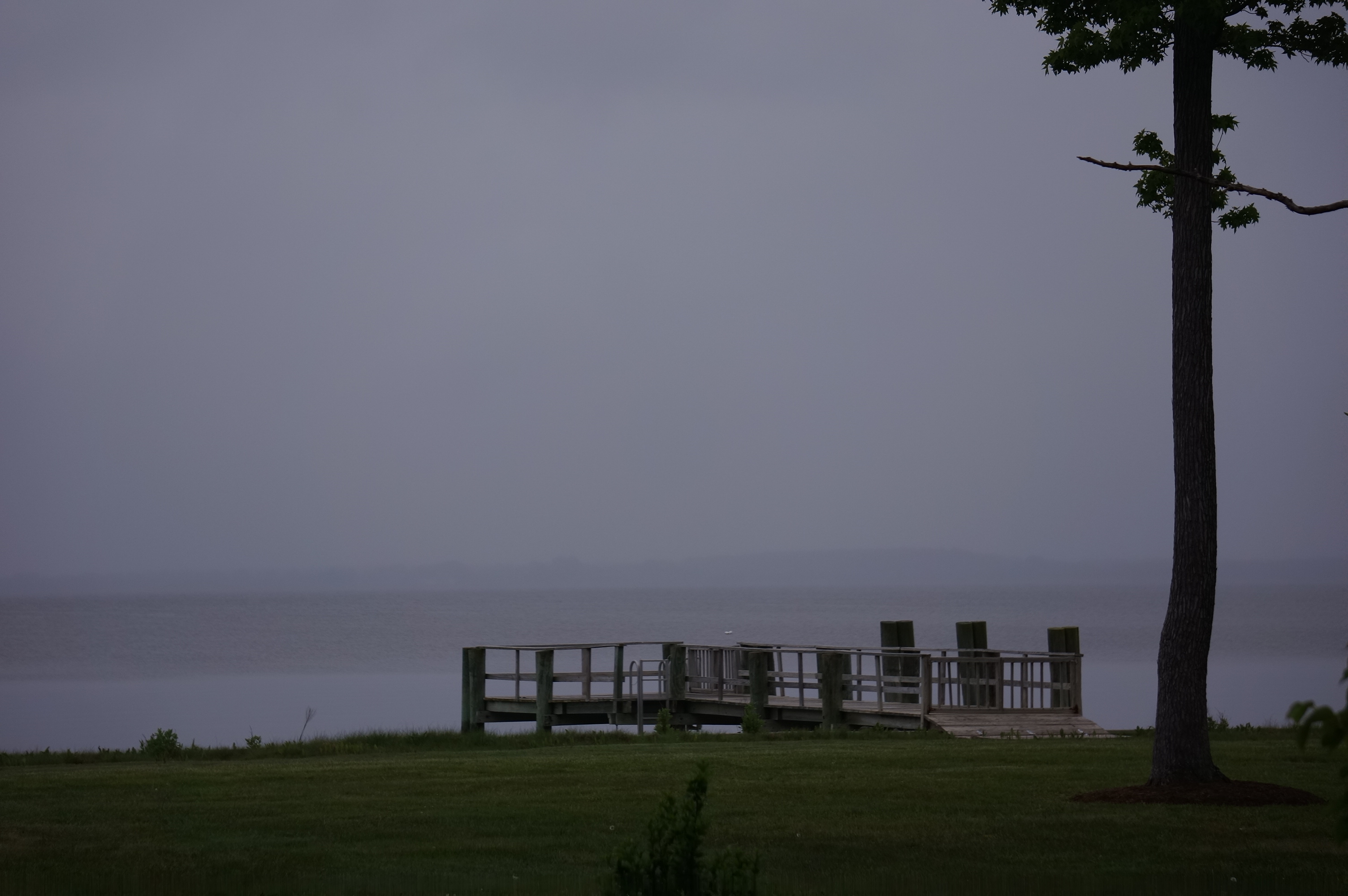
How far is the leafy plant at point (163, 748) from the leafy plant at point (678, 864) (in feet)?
44.9

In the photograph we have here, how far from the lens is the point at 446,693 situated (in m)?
58.9

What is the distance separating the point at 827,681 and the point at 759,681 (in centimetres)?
223

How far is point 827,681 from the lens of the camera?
24469 mm

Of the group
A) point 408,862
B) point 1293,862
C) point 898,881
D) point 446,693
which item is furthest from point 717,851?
point 446,693

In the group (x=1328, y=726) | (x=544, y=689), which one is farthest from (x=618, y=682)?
(x=1328, y=726)

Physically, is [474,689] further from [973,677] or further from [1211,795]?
[1211,795]

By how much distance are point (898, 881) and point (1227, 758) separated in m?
8.52

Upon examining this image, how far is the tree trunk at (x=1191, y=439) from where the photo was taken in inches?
525

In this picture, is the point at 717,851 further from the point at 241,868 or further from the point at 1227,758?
the point at 1227,758

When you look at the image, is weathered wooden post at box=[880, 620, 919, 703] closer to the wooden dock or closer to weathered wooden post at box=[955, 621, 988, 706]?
the wooden dock

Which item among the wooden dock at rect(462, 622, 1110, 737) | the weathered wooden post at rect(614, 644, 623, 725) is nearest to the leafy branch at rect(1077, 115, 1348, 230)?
the wooden dock at rect(462, 622, 1110, 737)

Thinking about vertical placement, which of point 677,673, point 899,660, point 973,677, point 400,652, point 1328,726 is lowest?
point 400,652

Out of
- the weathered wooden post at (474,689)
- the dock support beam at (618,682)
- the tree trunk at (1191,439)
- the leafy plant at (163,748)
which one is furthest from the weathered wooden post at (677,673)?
the tree trunk at (1191,439)

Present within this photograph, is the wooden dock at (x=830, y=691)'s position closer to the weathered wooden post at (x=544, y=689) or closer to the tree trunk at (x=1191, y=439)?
the weathered wooden post at (x=544, y=689)
